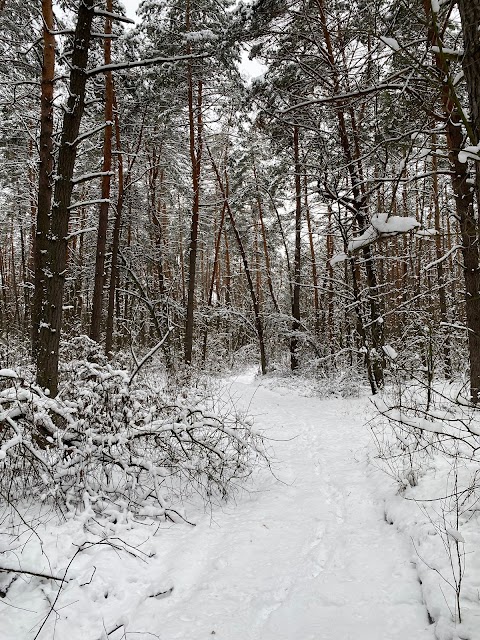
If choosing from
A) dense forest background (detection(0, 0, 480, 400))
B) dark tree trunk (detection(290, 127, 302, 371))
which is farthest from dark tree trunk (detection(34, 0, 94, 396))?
dark tree trunk (detection(290, 127, 302, 371))

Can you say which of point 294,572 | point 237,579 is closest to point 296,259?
point 294,572

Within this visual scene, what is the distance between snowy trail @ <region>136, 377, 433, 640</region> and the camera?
2551 mm

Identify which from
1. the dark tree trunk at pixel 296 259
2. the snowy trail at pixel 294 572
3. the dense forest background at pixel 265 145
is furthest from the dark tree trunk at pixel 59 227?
the dark tree trunk at pixel 296 259

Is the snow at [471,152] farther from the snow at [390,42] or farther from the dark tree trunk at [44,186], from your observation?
the dark tree trunk at [44,186]

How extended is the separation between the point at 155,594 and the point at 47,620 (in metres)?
0.70

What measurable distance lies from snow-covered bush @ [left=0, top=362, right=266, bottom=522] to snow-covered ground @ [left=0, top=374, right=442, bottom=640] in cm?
36

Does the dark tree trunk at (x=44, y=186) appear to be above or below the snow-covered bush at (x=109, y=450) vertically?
above

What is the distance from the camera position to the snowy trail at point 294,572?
8.37ft

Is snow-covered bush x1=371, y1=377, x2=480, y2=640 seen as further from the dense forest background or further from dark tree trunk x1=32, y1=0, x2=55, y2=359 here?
dark tree trunk x1=32, y1=0, x2=55, y2=359

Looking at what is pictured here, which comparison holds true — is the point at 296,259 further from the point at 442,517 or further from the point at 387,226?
the point at 387,226

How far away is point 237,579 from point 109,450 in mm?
1696

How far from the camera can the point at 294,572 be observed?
3.15 m

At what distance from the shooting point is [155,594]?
112 inches

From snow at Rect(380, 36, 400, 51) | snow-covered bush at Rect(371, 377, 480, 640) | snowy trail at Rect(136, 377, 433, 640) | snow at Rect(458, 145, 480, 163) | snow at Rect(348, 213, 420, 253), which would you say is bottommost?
snowy trail at Rect(136, 377, 433, 640)
